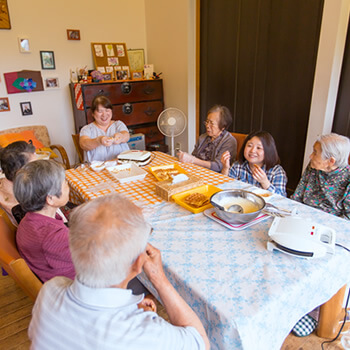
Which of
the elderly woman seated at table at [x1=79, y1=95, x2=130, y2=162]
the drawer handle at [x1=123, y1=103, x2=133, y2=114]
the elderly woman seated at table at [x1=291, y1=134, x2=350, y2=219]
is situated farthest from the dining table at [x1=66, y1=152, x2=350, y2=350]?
the drawer handle at [x1=123, y1=103, x2=133, y2=114]

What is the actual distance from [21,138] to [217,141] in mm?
2744

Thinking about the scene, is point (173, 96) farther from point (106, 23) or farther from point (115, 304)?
point (115, 304)

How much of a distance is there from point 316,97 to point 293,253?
89.9 inches

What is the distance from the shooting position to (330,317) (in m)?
1.54

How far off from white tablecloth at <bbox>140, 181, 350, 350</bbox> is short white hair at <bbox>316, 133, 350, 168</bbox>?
49 centimetres

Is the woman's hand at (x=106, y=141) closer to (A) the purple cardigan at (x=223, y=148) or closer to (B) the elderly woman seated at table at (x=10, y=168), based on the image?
(B) the elderly woman seated at table at (x=10, y=168)

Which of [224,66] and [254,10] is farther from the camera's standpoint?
[224,66]

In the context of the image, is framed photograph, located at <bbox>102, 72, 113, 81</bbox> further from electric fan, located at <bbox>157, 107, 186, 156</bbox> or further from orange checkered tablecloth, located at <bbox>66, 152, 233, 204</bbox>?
orange checkered tablecloth, located at <bbox>66, 152, 233, 204</bbox>

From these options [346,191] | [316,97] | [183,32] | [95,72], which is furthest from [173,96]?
[346,191]

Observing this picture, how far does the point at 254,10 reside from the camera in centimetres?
342

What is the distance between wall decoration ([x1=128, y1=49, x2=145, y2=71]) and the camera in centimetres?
484

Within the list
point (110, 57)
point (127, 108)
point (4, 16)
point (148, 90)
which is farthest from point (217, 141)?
point (4, 16)

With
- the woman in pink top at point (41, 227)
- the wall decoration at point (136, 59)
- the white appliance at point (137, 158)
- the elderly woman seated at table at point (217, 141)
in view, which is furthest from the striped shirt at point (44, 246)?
the wall decoration at point (136, 59)

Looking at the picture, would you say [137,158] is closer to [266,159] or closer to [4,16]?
[266,159]
